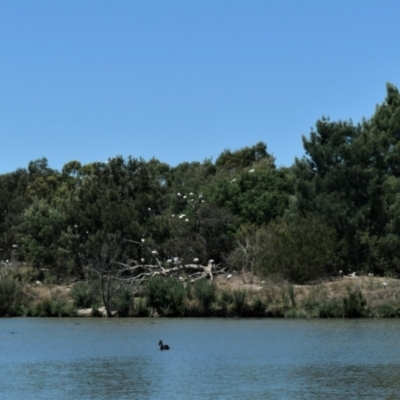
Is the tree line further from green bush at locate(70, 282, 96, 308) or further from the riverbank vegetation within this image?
green bush at locate(70, 282, 96, 308)

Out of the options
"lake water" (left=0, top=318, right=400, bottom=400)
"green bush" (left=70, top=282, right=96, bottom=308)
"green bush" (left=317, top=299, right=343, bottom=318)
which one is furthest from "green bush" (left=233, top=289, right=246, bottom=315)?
"green bush" (left=70, top=282, right=96, bottom=308)

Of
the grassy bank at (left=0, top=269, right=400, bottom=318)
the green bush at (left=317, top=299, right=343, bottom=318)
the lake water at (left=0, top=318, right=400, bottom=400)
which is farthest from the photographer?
the grassy bank at (left=0, top=269, right=400, bottom=318)

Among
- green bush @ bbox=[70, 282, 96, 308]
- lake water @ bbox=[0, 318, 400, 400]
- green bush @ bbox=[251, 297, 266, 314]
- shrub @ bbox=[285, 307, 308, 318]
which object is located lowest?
lake water @ bbox=[0, 318, 400, 400]

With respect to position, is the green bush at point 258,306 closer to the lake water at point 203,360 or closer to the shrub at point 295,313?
the shrub at point 295,313

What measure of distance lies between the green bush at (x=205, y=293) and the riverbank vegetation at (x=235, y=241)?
7cm

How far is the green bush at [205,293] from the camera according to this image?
5069 centimetres

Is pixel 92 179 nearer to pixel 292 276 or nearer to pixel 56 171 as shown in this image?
pixel 292 276

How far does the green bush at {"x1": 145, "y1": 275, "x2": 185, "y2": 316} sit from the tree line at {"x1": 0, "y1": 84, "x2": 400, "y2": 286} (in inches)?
168

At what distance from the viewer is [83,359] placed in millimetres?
33875

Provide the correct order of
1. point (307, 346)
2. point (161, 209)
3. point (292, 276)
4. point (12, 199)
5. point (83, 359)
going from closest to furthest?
1. point (83, 359)
2. point (307, 346)
3. point (292, 276)
4. point (161, 209)
5. point (12, 199)

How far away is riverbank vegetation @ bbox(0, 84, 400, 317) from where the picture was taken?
51.3 m

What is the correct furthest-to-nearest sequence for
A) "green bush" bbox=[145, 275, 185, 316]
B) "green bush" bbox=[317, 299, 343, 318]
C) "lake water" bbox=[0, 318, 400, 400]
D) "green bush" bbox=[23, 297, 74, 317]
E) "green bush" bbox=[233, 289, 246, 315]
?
"green bush" bbox=[23, 297, 74, 317], "green bush" bbox=[145, 275, 185, 316], "green bush" bbox=[233, 289, 246, 315], "green bush" bbox=[317, 299, 343, 318], "lake water" bbox=[0, 318, 400, 400]

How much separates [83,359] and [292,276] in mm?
23661

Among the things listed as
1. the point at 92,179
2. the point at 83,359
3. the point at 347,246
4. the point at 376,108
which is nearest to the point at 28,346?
the point at 83,359
